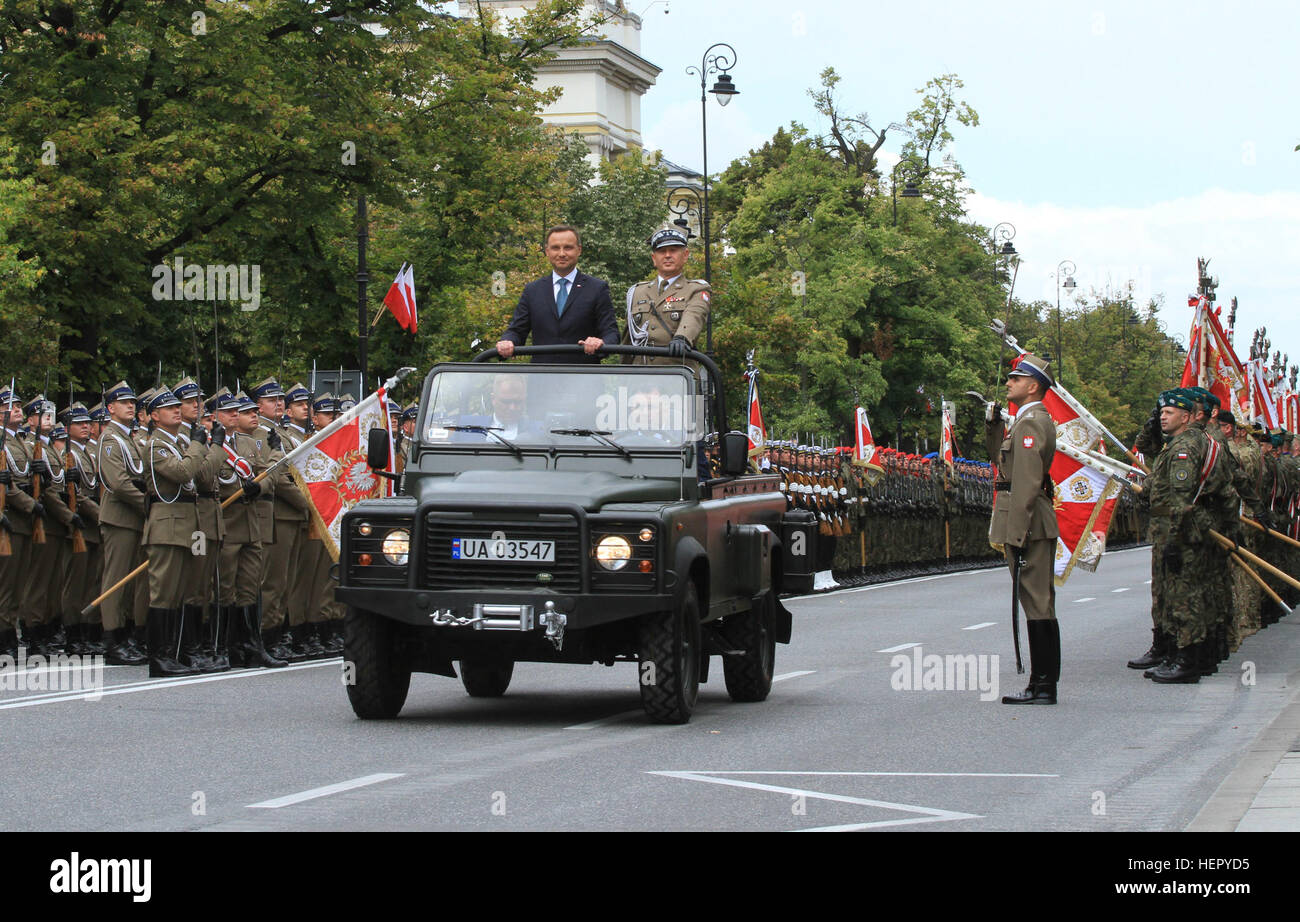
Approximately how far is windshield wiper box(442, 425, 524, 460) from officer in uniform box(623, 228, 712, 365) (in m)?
1.21

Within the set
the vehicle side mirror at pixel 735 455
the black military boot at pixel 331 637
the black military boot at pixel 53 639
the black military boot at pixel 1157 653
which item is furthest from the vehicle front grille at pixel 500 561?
the black military boot at pixel 53 639

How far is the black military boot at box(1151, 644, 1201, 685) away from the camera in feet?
53.3

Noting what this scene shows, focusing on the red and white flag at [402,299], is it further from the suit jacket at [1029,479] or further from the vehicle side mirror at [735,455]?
the vehicle side mirror at [735,455]

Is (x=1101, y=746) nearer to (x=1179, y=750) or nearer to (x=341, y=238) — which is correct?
(x=1179, y=750)

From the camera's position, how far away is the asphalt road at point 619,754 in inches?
346

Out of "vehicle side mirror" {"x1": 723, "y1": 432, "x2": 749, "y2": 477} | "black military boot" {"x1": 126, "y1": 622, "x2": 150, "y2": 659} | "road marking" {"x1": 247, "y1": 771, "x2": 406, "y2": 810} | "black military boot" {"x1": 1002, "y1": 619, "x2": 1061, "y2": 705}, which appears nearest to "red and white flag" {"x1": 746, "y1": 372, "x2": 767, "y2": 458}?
"black military boot" {"x1": 126, "y1": 622, "x2": 150, "y2": 659}

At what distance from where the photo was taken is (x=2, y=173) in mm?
30516

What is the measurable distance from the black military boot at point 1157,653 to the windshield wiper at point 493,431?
6.95 meters

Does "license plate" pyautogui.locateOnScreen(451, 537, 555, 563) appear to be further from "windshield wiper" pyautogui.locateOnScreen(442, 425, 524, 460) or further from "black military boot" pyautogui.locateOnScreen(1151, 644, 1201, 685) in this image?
"black military boot" pyautogui.locateOnScreen(1151, 644, 1201, 685)

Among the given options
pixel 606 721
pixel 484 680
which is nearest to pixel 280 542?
pixel 484 680

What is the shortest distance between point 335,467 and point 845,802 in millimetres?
8521

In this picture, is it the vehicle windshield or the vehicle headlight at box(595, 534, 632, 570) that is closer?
the vehicle headlight at box(595, 534, 632, 570)

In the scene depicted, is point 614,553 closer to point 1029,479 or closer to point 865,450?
point 1029,479
